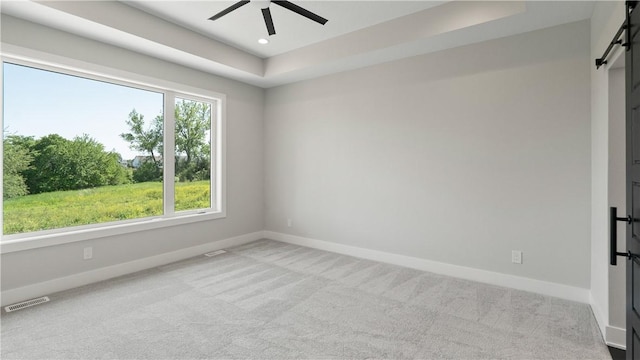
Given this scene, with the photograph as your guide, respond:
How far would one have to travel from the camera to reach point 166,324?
2.46m

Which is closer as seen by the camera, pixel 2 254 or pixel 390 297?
pixel 2 254

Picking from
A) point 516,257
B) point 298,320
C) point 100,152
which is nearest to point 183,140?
point 100,152

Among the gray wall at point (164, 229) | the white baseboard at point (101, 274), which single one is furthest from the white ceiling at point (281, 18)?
the white baseboard at point (101, 274)

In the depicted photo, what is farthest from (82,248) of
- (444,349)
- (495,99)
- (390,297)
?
(495,99)

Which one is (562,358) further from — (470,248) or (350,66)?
(350,66)

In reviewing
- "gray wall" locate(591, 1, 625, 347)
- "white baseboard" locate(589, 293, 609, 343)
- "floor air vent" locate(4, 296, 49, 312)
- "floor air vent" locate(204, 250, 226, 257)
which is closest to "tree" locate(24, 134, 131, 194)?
"floor air vent" locate(4, 296, 49, 312)

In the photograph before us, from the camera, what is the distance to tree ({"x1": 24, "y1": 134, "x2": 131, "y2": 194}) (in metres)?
3.11

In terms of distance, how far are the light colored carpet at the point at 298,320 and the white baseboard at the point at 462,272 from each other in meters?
0.11

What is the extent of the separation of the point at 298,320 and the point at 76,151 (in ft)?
10.1

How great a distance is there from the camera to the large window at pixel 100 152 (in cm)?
300

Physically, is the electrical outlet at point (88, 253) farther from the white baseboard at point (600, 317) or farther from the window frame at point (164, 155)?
the white baseboard at point (600, 317)

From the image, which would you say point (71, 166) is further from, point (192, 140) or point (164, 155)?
point (192, 140)

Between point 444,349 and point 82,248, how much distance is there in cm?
369

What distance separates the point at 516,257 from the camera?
3.18 meters
